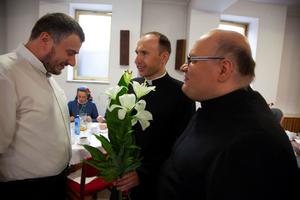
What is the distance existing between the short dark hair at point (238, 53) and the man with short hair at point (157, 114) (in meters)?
0.76

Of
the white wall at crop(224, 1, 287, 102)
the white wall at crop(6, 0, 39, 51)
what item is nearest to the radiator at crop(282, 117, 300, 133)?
the white wall at crop(224, 1, 287, 102)

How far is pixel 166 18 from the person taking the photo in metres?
4.79

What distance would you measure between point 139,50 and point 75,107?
2.23m

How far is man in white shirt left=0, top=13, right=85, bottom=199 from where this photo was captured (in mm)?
1160

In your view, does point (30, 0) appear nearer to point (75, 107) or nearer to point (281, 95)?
point (75, 107)

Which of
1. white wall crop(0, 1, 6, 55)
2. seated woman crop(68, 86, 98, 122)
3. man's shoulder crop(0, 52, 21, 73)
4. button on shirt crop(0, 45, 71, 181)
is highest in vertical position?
white wall crop(0, 1, 6, 55)

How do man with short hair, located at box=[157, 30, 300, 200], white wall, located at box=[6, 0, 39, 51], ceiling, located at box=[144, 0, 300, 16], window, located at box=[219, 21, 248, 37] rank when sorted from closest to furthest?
man with short hair, located at box=[157, 30, 300, 200] < ceiling, located at box=[144, 0, 300, 16] < white wall, located at box=[6, 0, 39, 51] < window, located at box=[219, 21, 248, 37]

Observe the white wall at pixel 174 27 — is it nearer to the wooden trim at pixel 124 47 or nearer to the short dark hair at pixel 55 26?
the wooden trim at pixel 124 47

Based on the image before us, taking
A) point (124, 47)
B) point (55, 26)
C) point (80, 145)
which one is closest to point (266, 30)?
point (124, 47)

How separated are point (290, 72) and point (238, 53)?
5.35 meters

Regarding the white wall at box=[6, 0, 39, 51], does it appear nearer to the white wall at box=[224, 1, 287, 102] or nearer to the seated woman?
the seated woman

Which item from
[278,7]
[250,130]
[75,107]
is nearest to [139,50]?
[250,130]

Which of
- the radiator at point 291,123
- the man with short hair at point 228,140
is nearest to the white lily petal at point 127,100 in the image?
the man with short hair at point 228,140

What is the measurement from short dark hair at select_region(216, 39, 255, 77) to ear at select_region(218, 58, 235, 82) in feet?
A: 0.09
